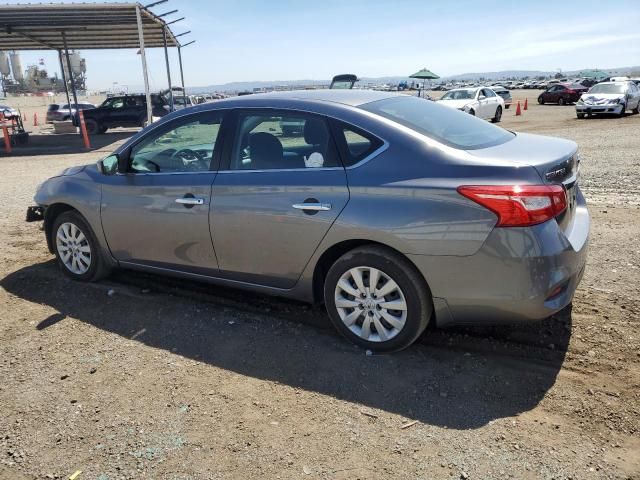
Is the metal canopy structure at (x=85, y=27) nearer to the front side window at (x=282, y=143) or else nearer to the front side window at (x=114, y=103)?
the front side window at (x=114, y=103)

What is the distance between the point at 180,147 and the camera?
4320mm

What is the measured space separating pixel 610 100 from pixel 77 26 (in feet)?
71.3

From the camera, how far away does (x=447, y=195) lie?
9.72ft

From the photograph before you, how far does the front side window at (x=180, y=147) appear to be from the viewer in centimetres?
399

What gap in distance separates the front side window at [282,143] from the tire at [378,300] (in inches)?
26.8

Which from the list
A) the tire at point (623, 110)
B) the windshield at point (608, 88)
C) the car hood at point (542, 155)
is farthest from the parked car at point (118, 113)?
the car hood at point (542, 155)

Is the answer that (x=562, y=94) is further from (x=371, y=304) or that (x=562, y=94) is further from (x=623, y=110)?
(x=371, y=304)

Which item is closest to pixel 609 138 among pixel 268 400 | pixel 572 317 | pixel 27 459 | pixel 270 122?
→ pixel 572 317

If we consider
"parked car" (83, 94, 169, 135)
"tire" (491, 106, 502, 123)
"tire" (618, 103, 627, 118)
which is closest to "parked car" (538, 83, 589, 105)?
"tire" (618, 103, 627, 118)

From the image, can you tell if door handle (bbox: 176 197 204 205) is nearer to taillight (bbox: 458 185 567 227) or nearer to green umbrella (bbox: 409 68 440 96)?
taillight (bbox: 458 185 567 227)

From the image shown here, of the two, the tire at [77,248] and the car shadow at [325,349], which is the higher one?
the tire at [77,248]

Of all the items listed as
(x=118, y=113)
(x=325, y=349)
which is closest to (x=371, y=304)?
(x=325, y=349)

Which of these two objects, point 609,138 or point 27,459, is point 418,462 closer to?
point 27,459

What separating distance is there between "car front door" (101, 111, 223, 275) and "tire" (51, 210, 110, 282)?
0.92 feet
